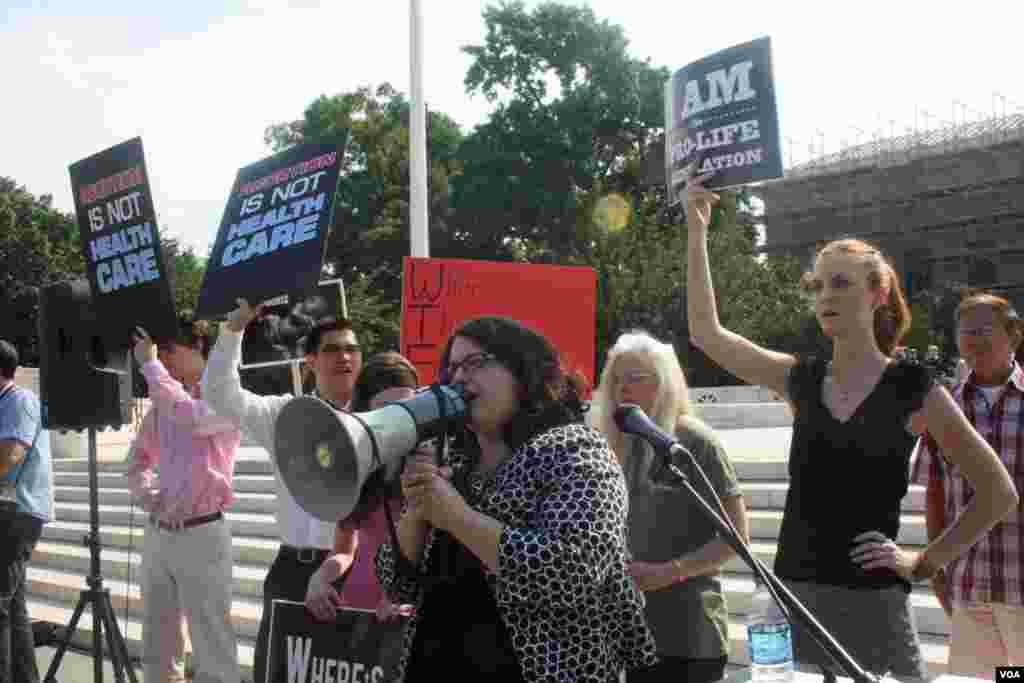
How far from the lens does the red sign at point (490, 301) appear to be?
252 inches

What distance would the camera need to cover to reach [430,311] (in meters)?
6.43

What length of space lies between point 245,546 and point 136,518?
2961 mm

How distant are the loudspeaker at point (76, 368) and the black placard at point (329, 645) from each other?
3117 millimetres

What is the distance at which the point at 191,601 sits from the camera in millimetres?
5180

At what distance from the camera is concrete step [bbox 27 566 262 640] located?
8.14 metres

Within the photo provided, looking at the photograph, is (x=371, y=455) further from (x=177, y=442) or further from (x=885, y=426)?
(x=177, y=442)

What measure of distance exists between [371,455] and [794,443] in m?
1.36

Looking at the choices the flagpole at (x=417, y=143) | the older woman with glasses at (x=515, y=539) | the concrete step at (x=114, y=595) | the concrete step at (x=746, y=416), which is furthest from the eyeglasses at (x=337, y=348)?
the concrete step at (x=746, y=416)

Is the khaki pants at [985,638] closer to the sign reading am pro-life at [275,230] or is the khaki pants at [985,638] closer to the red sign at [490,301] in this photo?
the sign reading am pro-life at [275,230]

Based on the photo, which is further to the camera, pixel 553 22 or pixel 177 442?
pixel 553 22

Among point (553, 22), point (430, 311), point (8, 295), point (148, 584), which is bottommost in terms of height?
point (148, 584)

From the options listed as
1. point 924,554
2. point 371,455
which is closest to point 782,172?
point 924,554

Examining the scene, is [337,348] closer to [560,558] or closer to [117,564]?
[560,558]

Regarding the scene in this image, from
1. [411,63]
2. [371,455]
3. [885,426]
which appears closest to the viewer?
[371,455]
